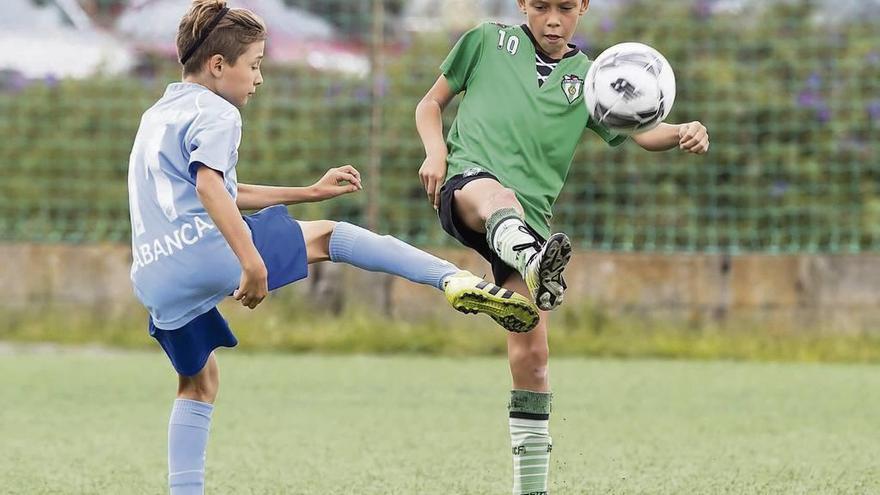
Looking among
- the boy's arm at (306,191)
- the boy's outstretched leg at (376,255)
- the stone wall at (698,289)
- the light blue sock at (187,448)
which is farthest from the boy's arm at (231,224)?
the stone wall at (698,289)

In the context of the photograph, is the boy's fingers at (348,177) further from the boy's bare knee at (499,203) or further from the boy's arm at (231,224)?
the boy's arm at (231,224)

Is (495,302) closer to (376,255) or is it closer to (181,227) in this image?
(376,255)

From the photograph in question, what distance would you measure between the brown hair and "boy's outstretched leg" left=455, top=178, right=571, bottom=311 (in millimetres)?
753

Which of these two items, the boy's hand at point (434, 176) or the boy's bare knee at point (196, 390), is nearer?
the boy's bare knee at point (196, 390)

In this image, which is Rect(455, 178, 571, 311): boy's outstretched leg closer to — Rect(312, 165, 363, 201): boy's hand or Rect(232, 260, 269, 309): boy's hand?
Rect(312, 165, 363, 201): boy's hand

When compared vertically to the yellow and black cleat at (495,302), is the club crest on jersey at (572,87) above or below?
above

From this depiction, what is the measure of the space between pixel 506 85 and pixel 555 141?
0.23 meters

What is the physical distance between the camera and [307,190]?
4070 millimetres

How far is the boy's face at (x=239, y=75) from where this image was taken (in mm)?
3859

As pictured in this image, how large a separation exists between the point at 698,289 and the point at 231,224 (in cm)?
620

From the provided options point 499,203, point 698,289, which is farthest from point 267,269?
point 698,289

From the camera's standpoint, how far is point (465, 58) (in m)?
4.54

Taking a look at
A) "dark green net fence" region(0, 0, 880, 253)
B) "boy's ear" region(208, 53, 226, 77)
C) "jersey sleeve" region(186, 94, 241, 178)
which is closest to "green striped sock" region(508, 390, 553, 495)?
"jersey sleeve" region(186, 94, 241, 178)

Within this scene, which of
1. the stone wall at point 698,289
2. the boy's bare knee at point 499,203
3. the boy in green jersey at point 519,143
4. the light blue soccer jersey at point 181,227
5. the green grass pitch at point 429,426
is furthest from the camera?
the stone wall at point 698,289
